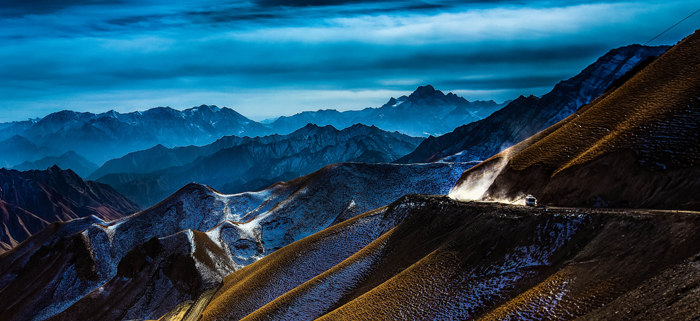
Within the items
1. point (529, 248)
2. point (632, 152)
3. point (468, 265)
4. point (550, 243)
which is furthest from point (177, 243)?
point (632, 152)

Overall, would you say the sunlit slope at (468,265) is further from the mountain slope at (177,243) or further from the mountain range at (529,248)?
the mountain slope at (177,243)

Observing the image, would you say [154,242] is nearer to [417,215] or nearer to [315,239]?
[315,239]

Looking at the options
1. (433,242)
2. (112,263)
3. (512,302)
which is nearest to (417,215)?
(433,242)

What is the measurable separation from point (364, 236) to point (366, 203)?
5352cm

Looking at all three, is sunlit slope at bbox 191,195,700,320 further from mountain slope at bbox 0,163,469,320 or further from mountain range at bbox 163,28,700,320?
mountain slope at bbox 0,163,469,320

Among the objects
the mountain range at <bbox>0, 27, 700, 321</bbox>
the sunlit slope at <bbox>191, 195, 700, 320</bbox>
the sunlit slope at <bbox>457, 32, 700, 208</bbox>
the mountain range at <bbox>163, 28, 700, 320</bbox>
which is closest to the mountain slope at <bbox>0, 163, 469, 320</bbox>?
the mountain range at <bbox>0, 27, 700, 321</bbox>

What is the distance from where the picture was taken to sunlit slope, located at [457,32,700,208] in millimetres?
36062

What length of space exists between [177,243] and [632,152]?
7835cm

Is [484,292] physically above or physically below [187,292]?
above

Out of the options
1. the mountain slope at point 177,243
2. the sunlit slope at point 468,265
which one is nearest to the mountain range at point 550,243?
the sunlit slope at point 468,265

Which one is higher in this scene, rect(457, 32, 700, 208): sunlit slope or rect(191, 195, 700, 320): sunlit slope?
rect(457, 32, 700, 208): sunlit slope

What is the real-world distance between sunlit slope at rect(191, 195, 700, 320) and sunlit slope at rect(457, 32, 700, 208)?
766 centimetres

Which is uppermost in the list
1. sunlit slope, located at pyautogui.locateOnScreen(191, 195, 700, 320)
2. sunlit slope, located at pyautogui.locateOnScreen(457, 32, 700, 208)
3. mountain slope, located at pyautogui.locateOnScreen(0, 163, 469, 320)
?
sunlit slope, located at pyautogui.locateOnScreen(457, 32, 700, 208)

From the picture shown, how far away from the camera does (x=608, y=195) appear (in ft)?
128
